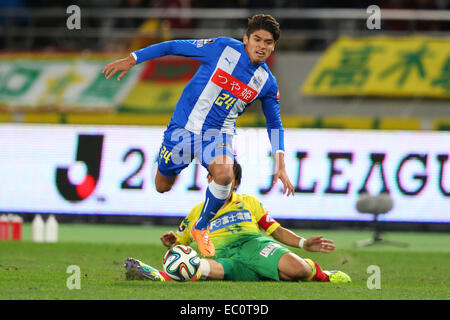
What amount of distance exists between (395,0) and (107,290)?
480 inches

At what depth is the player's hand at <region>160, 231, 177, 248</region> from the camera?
673 cm

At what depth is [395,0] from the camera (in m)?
16.7

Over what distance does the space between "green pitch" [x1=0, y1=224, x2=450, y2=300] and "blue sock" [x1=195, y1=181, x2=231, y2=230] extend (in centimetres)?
54

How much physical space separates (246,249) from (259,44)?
1758 millimetres

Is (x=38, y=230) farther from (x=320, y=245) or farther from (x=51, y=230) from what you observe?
(x=320, y=245)

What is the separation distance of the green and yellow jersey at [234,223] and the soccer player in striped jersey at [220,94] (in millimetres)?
238

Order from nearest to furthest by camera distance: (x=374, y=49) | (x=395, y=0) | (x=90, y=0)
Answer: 1. (x=374, y=49)
2. (x=395, y=0)
3. (x=90, y=0)

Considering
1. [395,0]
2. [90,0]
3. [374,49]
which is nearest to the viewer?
[374,49]
